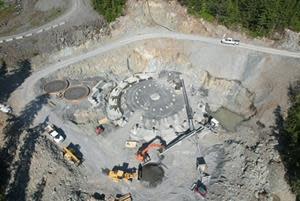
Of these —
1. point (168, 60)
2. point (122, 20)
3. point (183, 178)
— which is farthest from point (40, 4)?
point (183, 178)

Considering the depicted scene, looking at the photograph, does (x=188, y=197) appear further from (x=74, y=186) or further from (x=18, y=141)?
(x=18, y=141)

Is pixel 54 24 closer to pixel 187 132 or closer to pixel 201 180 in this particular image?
pixel 187 132

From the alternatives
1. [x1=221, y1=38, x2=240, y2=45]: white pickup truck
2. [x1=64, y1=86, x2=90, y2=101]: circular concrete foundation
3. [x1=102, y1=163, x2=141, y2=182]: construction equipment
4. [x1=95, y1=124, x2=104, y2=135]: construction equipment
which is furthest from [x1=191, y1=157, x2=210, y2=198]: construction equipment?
[x1=64, y1=86, x2=90, y2=101]: circular concrete foundation

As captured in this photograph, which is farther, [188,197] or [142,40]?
[142,40]

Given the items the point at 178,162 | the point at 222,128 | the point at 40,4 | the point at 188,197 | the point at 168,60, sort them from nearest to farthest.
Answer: the point at 188,197 < the point at 178,162 < the point at 222,128 < the point at 168,60 < the point at 40,4

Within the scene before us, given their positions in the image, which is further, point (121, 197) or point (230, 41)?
point (230, 41)

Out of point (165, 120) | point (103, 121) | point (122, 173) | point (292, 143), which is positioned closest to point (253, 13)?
point (165, 120)
